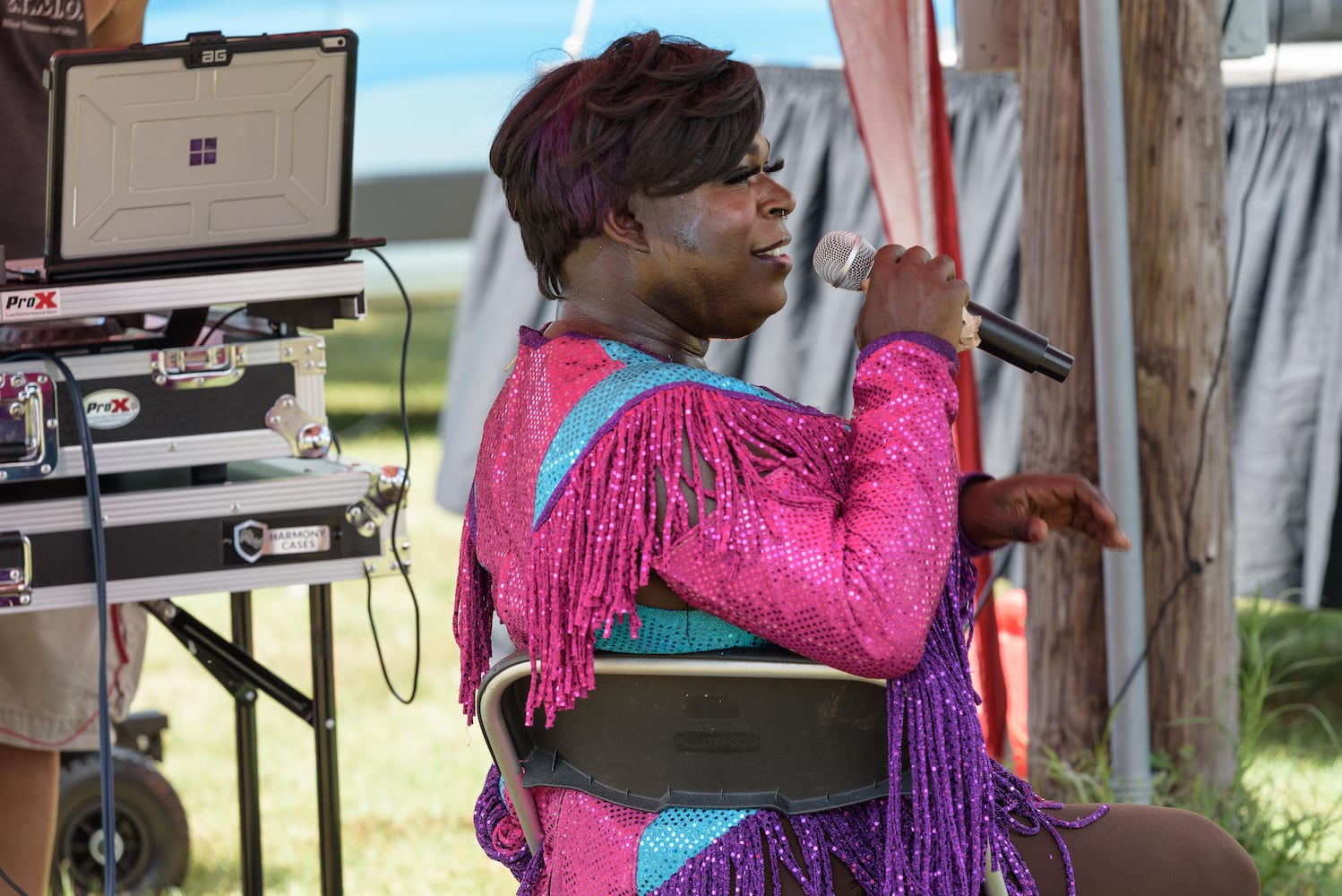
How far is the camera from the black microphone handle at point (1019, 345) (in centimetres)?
173

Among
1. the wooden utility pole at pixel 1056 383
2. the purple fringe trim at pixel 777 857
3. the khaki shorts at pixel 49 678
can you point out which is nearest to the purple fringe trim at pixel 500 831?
the purple fringe trim at pixel 777 857

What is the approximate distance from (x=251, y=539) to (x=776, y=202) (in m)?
1.00

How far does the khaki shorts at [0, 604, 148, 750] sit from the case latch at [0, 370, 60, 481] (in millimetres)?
580

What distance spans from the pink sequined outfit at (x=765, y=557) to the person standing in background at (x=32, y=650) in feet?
4.45

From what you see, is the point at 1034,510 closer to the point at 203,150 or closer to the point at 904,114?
the point at 203,150

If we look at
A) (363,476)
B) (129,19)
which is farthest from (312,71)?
(129,19)

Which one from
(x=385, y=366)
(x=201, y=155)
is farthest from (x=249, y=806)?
(x=385, y=366)

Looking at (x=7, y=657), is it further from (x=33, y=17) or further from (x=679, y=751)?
(x=679, y=751)

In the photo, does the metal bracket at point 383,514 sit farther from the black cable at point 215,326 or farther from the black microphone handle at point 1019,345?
the black microphone handle at point 1019,345

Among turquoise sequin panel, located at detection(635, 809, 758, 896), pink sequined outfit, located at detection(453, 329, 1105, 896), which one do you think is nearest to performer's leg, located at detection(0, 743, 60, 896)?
pink sequined outfit, located at detection(453, 329, 1105, 896)

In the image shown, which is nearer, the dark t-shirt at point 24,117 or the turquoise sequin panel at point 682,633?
the turquoise sequin panel at point 682,633

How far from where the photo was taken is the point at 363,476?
226cm

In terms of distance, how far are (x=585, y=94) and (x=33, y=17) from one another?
1.55 metres

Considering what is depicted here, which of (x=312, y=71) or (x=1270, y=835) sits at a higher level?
(x=312, y=71)
